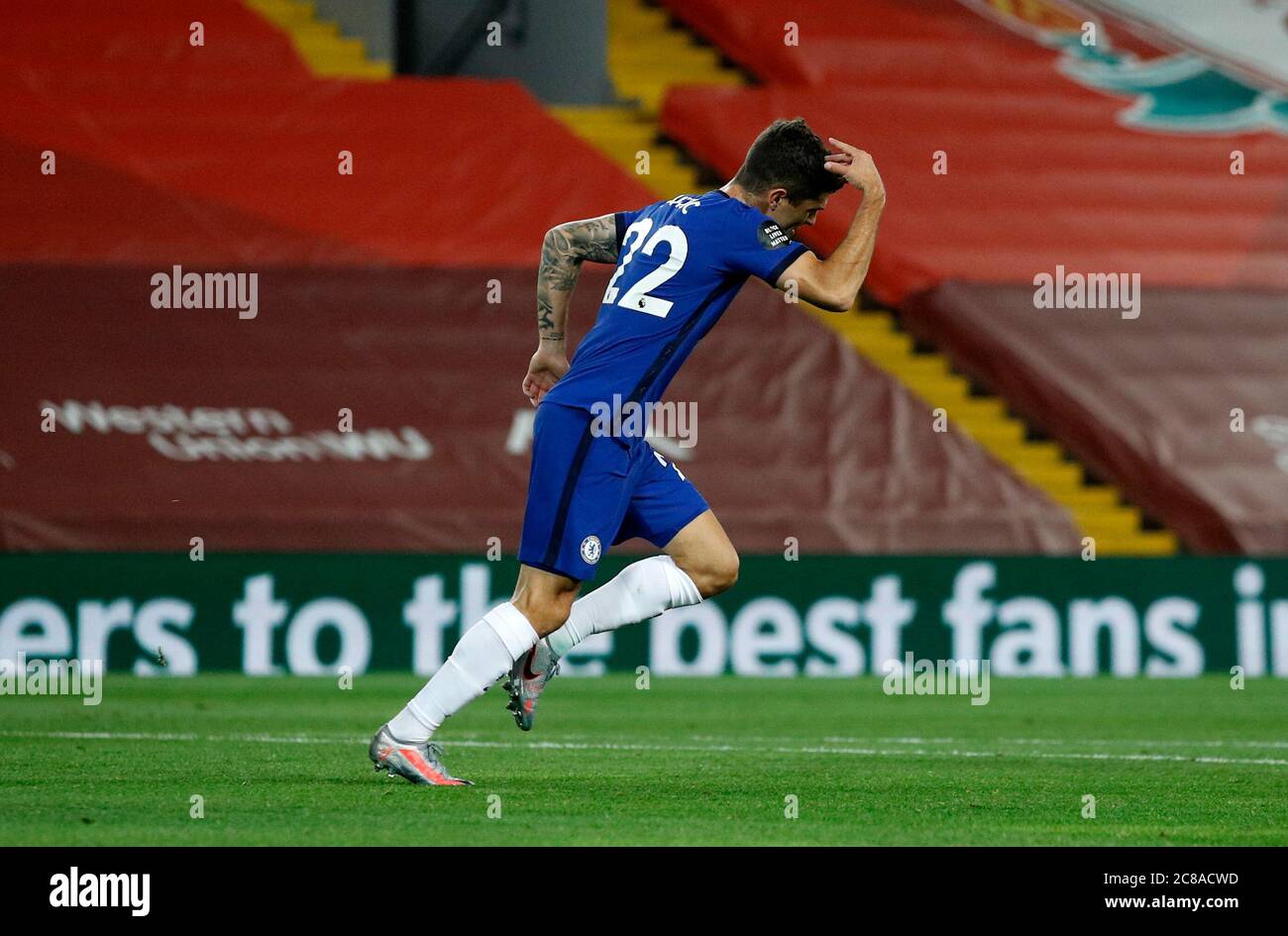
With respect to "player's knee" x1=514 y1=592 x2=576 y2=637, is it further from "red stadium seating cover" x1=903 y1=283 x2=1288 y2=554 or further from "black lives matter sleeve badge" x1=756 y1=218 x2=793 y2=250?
"red stadium seating cover" x1=903 y1=283 x2=1288 y2=554

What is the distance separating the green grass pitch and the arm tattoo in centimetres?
153

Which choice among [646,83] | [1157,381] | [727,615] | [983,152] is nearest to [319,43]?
[646,83]

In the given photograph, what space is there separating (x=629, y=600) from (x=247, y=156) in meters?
10.6

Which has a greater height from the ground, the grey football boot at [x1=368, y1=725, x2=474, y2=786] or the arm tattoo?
the arm tattoo

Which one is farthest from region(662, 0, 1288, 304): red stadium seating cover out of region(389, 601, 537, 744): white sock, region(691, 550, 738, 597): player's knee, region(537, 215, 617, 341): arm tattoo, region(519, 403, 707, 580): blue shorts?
region(389, 601, 537, 744): white sock

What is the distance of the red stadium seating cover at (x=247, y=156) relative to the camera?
50.7 feet

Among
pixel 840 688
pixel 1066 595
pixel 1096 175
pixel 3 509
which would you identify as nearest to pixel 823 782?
pixel 840 688

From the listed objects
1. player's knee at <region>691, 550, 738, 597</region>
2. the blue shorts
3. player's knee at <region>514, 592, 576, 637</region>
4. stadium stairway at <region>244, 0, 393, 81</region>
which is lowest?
player's knee at <region>514, 592, 576, 637</region>

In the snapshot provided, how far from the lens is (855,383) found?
50.9ft

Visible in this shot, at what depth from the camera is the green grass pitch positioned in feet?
17.6

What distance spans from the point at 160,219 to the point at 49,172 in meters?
0.98

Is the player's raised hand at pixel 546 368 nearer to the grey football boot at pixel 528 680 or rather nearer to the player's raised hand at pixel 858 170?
the grey football boot at pixel 528 680

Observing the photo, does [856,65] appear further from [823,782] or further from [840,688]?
[823,782]

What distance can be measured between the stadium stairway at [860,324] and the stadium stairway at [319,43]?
1.84 metres
